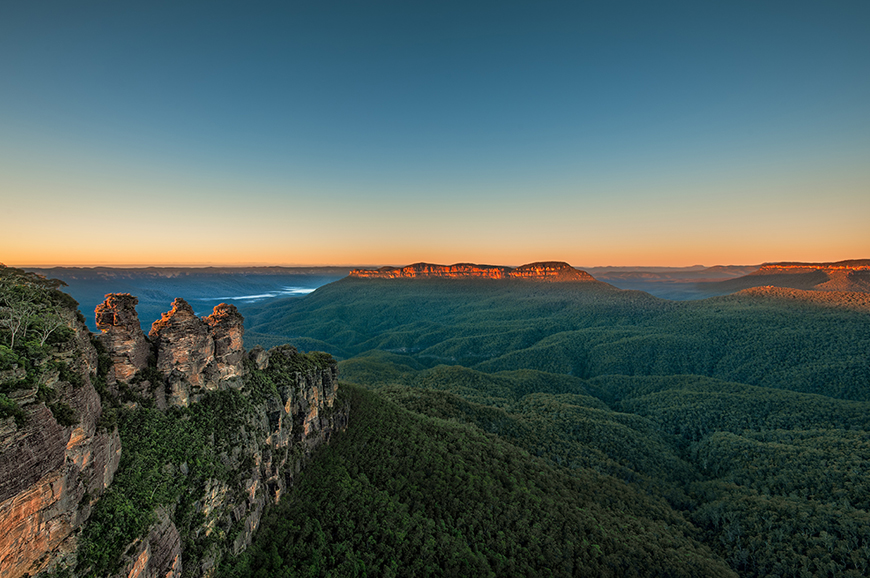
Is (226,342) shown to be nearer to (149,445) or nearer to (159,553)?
(149,445)

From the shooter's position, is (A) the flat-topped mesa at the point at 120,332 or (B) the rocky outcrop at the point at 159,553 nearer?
(B) the rocky outcrop at the point at 159,553

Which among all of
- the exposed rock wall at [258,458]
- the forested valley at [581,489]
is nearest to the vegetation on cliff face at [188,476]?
the exposed rock wall at [258,458]

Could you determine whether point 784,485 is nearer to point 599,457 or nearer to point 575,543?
point 599,457

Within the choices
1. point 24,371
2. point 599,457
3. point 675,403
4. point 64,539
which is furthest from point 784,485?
point 24,371

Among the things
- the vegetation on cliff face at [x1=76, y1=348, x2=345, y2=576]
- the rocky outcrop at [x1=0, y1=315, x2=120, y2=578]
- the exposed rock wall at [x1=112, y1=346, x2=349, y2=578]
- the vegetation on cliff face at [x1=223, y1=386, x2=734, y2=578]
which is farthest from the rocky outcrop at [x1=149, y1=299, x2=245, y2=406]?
the vegetation on cliff face at [x1=223, y1=386, x2=734, y2=578]

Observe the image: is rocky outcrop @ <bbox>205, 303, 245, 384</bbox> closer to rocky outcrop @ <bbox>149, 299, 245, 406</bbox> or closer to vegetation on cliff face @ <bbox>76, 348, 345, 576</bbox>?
rocky outcrop @ <bbox>149, 299, 245, 406</bbox>

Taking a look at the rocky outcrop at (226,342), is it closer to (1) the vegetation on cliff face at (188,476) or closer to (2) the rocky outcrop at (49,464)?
(1) the vegetation on cliff face at (188,476)
